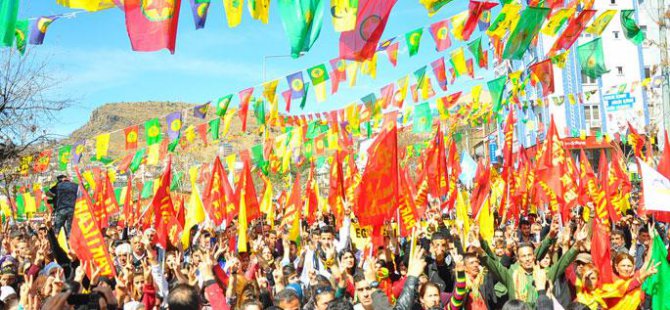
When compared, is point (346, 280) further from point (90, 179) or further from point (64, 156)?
point (90, 179)

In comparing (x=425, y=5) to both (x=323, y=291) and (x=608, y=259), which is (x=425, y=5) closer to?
(x=608, y=259)

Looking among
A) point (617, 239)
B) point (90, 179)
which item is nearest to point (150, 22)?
point (617, 239)

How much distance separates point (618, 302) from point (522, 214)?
38.8 ft

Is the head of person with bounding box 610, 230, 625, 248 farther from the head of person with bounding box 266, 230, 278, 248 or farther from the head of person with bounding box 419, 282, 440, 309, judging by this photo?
the head of person with bounding box 266, 230, 278, 248

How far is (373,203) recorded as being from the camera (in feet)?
27.2

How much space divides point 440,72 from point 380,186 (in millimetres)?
7271

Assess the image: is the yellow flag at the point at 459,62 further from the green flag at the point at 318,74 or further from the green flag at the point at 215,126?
the green flag at the point at 215,126

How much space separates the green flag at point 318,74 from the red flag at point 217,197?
2854mm

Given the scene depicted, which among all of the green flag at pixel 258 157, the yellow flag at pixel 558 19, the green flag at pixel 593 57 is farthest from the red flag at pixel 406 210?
the green flag at pixel 258 157

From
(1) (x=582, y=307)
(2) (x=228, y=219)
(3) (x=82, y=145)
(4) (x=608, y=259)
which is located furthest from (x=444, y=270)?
(3) (x=82, y=145)

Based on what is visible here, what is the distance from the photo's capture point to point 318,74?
581 inches

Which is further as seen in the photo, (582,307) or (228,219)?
(228,219)

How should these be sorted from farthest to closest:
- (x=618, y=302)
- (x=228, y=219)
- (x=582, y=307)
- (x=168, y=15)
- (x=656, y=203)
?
(x=228, y=219)
(x=656, y=203)
(x=168, y=15)
(x=618, y=302)
(x=582, y=307)

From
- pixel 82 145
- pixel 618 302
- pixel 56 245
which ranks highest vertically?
pixel 82 145
